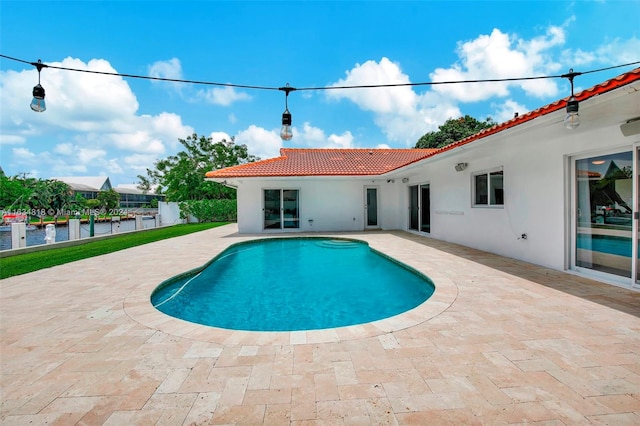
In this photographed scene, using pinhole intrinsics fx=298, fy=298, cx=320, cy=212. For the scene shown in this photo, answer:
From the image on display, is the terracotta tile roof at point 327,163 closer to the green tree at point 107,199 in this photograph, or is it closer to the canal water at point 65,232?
the canal water at point 65,232

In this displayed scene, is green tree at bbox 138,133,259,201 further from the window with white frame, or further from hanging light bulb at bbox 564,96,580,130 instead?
hanging light bulb at bbox 564,96,580,130

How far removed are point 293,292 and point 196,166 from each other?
24.8m

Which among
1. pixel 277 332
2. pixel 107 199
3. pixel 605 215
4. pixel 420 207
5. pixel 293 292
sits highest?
pixel 107 199

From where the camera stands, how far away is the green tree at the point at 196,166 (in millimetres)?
26219

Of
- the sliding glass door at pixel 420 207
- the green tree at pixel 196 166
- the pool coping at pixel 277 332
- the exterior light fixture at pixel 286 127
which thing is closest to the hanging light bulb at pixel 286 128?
the exterior light fixture at pixel 286 127

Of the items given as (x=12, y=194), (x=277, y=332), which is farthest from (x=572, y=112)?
(x=12, y=194)

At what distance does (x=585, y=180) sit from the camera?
5.64m

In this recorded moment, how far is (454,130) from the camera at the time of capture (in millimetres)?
35375

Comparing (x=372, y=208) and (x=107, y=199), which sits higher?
(x=107, y=199)

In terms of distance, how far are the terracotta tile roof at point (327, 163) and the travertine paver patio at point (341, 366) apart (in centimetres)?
774

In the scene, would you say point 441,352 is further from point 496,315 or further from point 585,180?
point 585,180

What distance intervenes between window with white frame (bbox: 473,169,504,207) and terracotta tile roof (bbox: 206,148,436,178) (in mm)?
2295

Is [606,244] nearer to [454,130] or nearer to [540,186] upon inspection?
[540,186]

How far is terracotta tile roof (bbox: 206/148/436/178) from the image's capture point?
13656 millimetres
